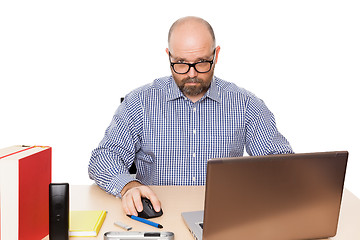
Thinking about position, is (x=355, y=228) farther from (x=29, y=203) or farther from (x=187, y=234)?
(x=29, y=203)

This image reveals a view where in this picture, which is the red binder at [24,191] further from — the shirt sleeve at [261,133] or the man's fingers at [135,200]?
the shirt sleeve at [261,133]

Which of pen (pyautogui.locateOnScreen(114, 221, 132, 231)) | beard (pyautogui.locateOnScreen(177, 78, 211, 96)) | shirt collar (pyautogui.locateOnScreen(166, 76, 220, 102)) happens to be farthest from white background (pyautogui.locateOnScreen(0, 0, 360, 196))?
pen (pyautogui.locateOnScreen(114, 221, 132, 231))

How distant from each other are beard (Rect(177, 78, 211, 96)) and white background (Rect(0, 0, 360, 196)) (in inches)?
48.7

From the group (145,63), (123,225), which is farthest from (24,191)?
(145,63)

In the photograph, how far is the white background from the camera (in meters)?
3.10

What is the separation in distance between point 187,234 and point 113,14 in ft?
7.17

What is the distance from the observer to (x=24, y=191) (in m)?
1.11

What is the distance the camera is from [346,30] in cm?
320

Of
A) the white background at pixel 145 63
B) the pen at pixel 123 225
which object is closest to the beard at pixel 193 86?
the pen at pixel 123 225

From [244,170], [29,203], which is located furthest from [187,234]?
[29,203]

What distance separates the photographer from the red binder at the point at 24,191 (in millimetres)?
1078

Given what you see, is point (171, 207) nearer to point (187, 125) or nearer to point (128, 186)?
point (128, 186)

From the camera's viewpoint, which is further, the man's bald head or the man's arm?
the man's bald head

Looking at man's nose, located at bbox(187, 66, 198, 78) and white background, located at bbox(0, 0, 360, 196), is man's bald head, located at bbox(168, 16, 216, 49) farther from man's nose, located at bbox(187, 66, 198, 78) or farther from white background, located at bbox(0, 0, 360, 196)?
white background, located at bbox(0, 0, 360, 196)
